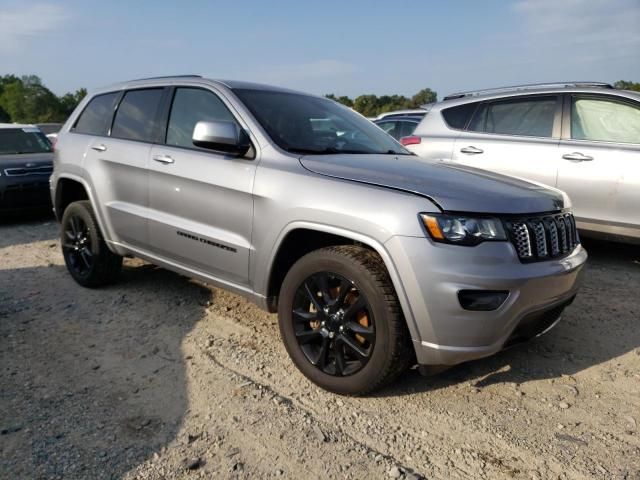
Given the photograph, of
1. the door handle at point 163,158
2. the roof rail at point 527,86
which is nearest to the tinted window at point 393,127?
the roof rail at point 527,86

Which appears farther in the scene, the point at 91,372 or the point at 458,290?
the point at 91,372

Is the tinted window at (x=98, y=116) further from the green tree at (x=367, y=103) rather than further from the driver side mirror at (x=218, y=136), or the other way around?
the green tree at (x=367, y=103)

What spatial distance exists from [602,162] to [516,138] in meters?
0.93

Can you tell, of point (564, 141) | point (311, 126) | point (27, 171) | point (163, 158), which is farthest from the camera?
point (27, 171)

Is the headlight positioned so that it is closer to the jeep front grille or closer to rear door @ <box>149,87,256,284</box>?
rear door @ <box>149,87,256,284</box>

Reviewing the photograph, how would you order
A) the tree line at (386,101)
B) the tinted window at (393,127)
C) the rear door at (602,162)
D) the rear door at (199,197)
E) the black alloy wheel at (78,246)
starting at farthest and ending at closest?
the tree line at (386,101) → the tinted window at (393,127) → the rear door at (602,162) → the black alloy wheel at (78,246) → the rear door at (199,197)

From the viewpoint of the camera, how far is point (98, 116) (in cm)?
475

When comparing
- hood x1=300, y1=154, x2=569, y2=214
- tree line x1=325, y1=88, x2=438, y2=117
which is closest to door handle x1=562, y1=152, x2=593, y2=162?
hood x1=300, y1=154, x2=569, y2=214

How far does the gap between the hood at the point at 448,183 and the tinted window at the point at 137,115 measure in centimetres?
160

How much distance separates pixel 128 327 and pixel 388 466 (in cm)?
229

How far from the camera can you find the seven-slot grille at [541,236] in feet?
8.87

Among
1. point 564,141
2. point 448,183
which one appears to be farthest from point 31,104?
point 448,183

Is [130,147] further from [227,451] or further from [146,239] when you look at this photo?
[227,451]

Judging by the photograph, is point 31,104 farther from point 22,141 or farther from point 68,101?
point 22,141
